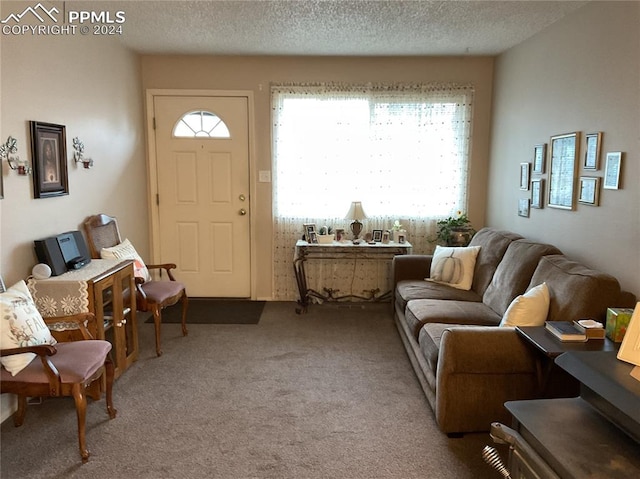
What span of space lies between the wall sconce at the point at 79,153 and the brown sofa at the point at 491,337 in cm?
268

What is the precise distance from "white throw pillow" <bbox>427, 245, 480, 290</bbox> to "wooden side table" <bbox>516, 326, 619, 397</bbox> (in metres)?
1.45

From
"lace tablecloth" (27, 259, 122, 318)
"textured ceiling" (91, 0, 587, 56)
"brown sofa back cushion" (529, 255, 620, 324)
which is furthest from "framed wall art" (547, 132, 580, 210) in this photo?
"lace tablecloth" (27, 259, 122, 318)

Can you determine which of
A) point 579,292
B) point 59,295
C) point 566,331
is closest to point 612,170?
point 579,292

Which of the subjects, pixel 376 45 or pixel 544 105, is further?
pixel 376 45

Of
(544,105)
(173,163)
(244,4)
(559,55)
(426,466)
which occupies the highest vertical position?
(244,4)

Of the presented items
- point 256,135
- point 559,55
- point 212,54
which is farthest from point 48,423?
point 559,55

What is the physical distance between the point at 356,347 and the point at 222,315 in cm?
145

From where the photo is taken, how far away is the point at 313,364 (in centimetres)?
346

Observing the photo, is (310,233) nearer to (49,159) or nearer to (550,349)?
(49,159)

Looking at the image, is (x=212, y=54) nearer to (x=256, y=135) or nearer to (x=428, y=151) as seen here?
(x=256, y=135)

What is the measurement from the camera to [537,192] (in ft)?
12.1

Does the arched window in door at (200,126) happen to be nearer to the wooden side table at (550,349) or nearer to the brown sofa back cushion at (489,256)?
the brown sofa back cushion at (489,256)

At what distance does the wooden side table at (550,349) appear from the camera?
2154 millimetres

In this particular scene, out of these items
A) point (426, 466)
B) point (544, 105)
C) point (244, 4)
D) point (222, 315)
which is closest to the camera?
point (426, 466)
